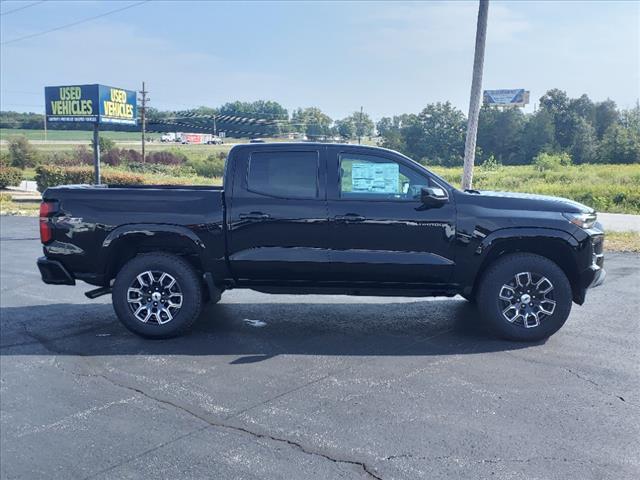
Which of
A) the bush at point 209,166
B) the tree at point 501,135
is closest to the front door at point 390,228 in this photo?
the bush at point 209,166

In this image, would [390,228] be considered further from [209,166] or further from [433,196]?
[209,166]

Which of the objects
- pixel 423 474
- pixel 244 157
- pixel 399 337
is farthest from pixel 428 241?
pixel 423 474

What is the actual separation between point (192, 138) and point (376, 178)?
63362mm

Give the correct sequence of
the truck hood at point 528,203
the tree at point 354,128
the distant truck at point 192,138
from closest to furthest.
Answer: the truck hood at point 528,203 → the tree at point 354,128 → the distant truck at point 192,138

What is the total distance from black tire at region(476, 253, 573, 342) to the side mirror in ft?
2.71

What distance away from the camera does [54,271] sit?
575cm

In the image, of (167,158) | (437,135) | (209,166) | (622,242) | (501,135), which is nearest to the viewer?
(622,242)

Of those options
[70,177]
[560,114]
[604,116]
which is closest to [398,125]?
[560,114]

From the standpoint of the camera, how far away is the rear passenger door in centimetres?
557

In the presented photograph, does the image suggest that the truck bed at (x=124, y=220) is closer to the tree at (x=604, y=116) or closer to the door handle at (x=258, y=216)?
the door handle at (x=258, y=216)

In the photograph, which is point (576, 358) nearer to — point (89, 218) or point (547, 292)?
point (547, 292)

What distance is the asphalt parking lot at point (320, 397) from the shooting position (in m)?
3.36

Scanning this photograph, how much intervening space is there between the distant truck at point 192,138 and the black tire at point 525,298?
1874 inches

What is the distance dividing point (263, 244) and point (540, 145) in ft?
164
